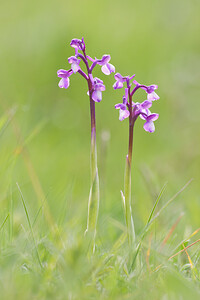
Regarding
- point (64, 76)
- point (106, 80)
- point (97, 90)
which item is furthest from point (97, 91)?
point (106, 80)

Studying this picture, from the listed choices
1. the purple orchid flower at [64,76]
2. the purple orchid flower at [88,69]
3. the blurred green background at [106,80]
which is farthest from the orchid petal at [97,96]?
the blurred green background at [106,80]

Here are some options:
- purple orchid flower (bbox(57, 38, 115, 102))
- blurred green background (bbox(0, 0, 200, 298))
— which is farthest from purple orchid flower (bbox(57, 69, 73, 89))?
blurred green background (bbox(0, 0, 200, 298))

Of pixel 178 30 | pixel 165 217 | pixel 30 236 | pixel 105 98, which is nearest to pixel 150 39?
pixel 178 30

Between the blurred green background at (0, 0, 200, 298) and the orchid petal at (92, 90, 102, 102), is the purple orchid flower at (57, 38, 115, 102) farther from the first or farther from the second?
the blurred green background at (0, 0, 200, 298)

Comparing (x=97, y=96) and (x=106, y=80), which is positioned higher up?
(x=106, y=80)

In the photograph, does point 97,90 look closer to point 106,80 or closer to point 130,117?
point 130,117

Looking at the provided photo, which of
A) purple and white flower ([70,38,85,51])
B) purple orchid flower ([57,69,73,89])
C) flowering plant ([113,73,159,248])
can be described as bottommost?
flowering plant ([113,73,159,248])

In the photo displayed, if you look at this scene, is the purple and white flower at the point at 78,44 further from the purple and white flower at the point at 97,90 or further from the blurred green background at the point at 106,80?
the blurred green background at the point at 106,80

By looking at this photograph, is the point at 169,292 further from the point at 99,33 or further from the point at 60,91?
the point at 99,33
